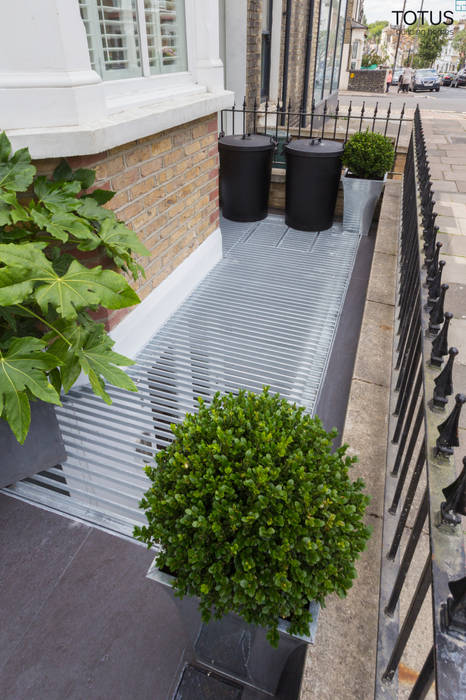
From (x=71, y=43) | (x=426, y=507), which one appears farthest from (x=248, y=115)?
(x=426, y=507)

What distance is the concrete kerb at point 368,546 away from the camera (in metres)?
A: 1.34

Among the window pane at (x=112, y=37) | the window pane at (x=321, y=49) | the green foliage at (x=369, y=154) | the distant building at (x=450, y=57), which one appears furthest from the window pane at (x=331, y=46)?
the distant building at (x=450, y=57)

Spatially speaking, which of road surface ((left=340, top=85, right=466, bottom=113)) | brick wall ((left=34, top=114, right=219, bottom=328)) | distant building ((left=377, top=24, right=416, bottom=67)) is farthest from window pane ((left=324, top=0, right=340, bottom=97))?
distant building ((left=377, top=24, right=416, bottom=67))

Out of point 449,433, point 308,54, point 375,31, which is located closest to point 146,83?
point 449,433

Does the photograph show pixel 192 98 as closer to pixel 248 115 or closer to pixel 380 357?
pixel 380 357

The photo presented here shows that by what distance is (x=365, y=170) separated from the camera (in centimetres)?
516

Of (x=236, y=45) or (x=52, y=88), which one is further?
(x=236, y=45)

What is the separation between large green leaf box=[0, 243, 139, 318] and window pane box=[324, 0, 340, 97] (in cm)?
1406

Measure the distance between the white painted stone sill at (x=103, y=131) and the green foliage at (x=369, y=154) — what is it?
269 cm

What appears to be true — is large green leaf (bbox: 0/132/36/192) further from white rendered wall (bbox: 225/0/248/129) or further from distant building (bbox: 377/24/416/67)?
distant building (bbox: 377/24/416/67)

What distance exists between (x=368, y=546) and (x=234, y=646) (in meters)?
0.61

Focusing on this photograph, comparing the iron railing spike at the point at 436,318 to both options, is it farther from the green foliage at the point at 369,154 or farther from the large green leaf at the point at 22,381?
the green foliage at the point at 369,154

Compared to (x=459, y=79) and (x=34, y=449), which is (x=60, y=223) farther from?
(x=459, y=79)

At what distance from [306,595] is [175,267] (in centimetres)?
290
